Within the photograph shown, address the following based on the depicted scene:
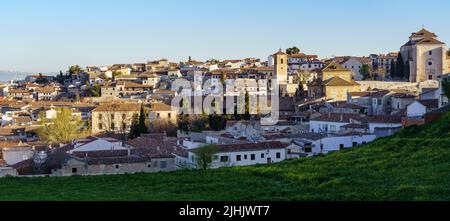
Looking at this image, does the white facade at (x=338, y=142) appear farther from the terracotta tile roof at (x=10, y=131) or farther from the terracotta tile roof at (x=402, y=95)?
the terracotta tile roof at (x=10, y=131)

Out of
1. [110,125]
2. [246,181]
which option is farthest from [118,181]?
[110,125]

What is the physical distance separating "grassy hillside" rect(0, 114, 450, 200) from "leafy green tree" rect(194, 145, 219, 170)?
21.2 feet

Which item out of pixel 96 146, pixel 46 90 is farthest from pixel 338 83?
pixel 46 90

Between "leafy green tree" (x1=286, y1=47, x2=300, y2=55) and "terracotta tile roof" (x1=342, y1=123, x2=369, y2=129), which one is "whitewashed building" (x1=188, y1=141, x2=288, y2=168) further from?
"leafy green tree" (x1=286, y1=47, x2=300, y2=55)

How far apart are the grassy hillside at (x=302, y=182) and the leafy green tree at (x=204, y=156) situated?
21.2 ft

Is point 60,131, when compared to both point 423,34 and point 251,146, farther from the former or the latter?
point 423,34

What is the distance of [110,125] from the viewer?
171ft

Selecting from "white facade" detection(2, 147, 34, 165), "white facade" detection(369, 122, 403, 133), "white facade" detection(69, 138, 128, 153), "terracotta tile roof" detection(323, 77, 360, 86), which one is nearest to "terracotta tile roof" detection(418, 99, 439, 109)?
"white facade" detection(369, 122, 403, 133)

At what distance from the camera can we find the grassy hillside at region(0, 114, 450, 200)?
11150 mm

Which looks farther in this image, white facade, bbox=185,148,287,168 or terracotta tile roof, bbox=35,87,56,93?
terracotta tile roof, bbox=35,87,56,93
